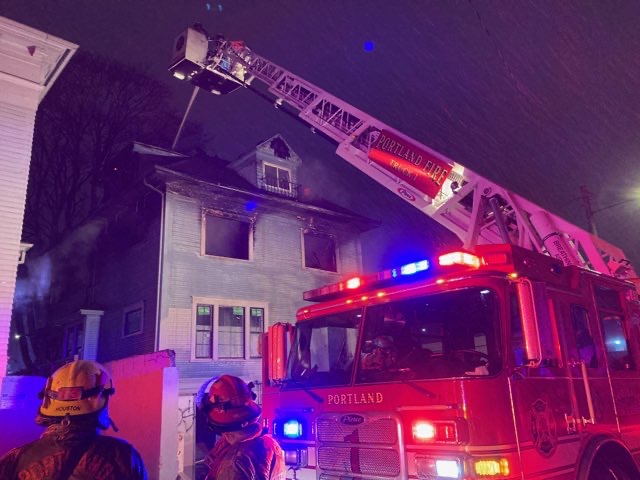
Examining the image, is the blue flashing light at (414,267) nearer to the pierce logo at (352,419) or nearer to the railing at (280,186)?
the pierce logo at (352,419)

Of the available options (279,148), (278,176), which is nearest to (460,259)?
(278,176)

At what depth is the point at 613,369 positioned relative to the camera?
4.56 metres

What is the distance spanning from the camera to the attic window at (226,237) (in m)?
14.7

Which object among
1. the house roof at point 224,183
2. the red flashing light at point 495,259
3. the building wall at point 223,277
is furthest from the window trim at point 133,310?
the red flashing light at point 495,259

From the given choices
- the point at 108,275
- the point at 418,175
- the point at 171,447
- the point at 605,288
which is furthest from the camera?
the point at 108,275

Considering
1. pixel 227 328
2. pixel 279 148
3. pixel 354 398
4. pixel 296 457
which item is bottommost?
pixel 296 457

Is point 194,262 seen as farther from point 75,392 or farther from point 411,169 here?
point 75,392

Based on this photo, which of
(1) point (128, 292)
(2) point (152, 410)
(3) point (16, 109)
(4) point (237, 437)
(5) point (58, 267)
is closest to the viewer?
(4) point (237, 437)

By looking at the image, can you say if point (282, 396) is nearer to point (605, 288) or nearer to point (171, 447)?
point (605, 288)

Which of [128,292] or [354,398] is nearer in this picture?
[354,398]

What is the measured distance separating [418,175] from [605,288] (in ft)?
9.23

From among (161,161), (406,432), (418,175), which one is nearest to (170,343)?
(161,161)

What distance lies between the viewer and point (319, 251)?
17312 mm

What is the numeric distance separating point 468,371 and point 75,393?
2.65m
